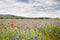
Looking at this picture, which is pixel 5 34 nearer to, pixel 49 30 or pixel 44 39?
pixel 44 39

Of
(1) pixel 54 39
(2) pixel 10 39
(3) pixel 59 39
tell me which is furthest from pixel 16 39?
(3) pixel 59 39

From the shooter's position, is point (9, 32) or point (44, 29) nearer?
point (9, 32)

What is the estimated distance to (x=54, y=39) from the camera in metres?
2.14

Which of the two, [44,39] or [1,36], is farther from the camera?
[44,39]

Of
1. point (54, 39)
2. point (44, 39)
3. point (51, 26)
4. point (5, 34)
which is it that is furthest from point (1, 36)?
point (51, 26)

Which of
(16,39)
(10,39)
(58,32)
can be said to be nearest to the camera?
(16,39)

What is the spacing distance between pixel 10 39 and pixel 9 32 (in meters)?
0.22

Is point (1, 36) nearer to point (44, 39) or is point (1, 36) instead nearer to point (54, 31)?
point (44, 39)

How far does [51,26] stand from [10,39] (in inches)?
42.3

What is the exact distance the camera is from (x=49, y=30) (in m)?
2.43

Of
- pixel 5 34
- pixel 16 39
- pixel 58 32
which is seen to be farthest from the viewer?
pixel 58 32

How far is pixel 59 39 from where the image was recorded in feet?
7.59

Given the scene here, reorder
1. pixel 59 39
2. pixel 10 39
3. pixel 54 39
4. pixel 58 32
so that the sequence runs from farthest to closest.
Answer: pixel 58 32
pixel 59 39
pixel 54 39
pixel 10 39

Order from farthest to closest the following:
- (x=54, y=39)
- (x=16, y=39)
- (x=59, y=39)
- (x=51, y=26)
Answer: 1. (x=51, y=26)
2. (x=59, y=39)
3. (x=54, y=39)
4. (x=16, y=39)
